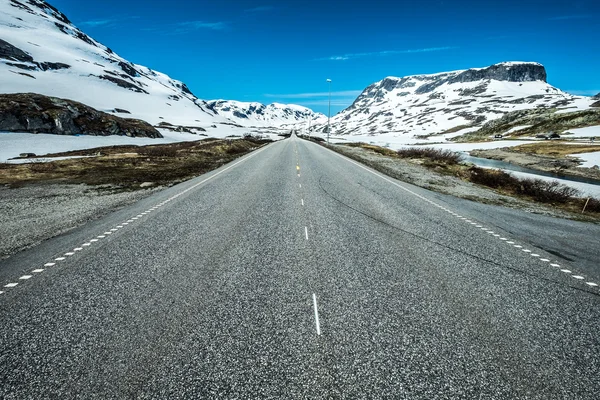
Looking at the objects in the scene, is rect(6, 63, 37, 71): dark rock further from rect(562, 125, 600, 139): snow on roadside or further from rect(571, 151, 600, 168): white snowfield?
rect(562, 125, 600, 139): snow on roadside

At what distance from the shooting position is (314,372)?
4.03 metres

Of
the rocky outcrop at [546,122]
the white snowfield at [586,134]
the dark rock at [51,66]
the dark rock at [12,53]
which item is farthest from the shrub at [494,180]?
the dark rock at [12,53]

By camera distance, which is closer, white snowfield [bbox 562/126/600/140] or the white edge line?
the white edge line

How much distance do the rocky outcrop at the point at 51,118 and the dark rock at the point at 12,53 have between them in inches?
5724

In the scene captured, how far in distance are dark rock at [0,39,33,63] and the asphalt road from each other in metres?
231

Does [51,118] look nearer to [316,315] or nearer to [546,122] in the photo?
[316,315]

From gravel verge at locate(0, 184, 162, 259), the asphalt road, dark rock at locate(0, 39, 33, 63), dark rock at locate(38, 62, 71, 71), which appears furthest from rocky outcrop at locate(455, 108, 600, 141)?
dark rock at locate(0, 39, 33, 63)

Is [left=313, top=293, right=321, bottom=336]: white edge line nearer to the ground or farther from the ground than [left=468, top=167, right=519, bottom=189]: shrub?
nearer to the ground

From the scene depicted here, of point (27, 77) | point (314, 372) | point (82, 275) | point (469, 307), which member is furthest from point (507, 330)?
point (27, 77)

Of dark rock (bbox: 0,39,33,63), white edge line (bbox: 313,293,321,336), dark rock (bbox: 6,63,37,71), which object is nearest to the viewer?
white edge line (bbox: 313,293,321,336)

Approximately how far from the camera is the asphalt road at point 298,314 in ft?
12.8

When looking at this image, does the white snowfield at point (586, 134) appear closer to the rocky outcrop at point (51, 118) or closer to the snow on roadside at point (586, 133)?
the snow on roadside at point (586, 133)

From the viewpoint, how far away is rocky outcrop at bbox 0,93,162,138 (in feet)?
191

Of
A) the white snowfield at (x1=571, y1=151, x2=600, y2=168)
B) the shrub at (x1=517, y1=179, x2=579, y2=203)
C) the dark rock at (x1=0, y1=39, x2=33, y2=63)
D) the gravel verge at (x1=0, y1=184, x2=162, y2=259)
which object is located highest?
the dark rock at (x1=0, y1=39, x2=33, y2=63)
